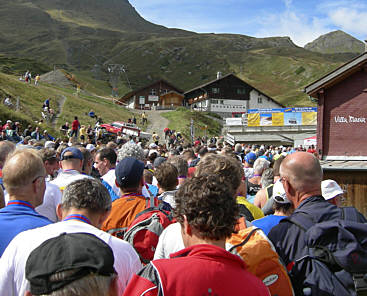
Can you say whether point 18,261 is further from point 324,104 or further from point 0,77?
point 0,77

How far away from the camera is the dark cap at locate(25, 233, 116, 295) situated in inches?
64.4

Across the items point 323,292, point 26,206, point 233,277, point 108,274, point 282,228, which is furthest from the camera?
point 26,206

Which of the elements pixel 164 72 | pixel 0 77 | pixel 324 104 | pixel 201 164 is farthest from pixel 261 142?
pixel 164 72

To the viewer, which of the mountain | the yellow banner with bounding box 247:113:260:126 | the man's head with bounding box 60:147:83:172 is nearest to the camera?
the man's head with bounding box 60:147:83:172

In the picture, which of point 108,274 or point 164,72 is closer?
point 108,274

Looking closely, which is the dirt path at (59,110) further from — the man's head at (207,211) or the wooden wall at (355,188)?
the man's head at (207,211)

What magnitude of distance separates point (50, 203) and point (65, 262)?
3.02m

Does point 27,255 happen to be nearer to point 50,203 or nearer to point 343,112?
point 50,203

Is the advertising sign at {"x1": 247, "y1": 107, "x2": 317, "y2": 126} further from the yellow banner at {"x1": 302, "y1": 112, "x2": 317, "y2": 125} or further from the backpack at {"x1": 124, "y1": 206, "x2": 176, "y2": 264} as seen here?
the backpack at {"x1": 124, "y1": 206, "x2": 176, "y2": 264}

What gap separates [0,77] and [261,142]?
99.5 ft

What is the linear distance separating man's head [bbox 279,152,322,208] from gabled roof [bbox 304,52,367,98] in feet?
45.6

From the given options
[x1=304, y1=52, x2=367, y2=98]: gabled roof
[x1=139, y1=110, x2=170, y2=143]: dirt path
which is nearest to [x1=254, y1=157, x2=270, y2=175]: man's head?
[x1=304, y1=52, x2=367, y2=98]: gabled roof

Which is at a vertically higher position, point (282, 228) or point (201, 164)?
point (201, 164)

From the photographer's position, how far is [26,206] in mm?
3438
